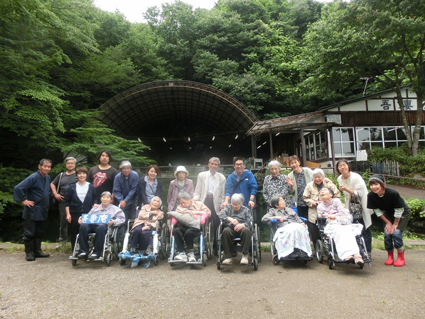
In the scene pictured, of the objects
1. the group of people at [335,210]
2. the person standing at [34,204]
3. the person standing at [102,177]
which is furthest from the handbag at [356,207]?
the person standing at [34,204]

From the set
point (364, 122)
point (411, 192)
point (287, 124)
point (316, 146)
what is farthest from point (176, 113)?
point (411, 192)

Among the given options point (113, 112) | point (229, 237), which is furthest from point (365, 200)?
point (113, 112)

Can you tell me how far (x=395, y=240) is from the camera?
3809 millimetres

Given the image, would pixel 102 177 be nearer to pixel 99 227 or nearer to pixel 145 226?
pixel 99 227

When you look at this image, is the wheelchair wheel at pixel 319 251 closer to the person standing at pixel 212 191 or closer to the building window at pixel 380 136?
the person standing at pixel 212 191

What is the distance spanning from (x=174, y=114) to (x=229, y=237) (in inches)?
785

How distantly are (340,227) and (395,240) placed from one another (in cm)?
92

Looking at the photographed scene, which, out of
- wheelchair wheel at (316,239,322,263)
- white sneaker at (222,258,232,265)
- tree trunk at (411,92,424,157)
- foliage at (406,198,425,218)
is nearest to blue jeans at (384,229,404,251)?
wheelchair wheel at (316,239,322,263)

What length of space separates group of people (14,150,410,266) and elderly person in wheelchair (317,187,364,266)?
12mm

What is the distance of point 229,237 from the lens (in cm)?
380

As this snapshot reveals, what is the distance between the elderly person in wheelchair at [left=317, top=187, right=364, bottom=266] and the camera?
343 centimetres

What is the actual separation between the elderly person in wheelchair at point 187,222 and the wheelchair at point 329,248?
175cm

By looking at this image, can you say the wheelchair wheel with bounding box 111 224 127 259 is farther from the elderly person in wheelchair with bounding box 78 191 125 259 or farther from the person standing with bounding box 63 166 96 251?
the person standing with bounding box 63 166 96 251

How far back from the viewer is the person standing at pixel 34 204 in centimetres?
424
